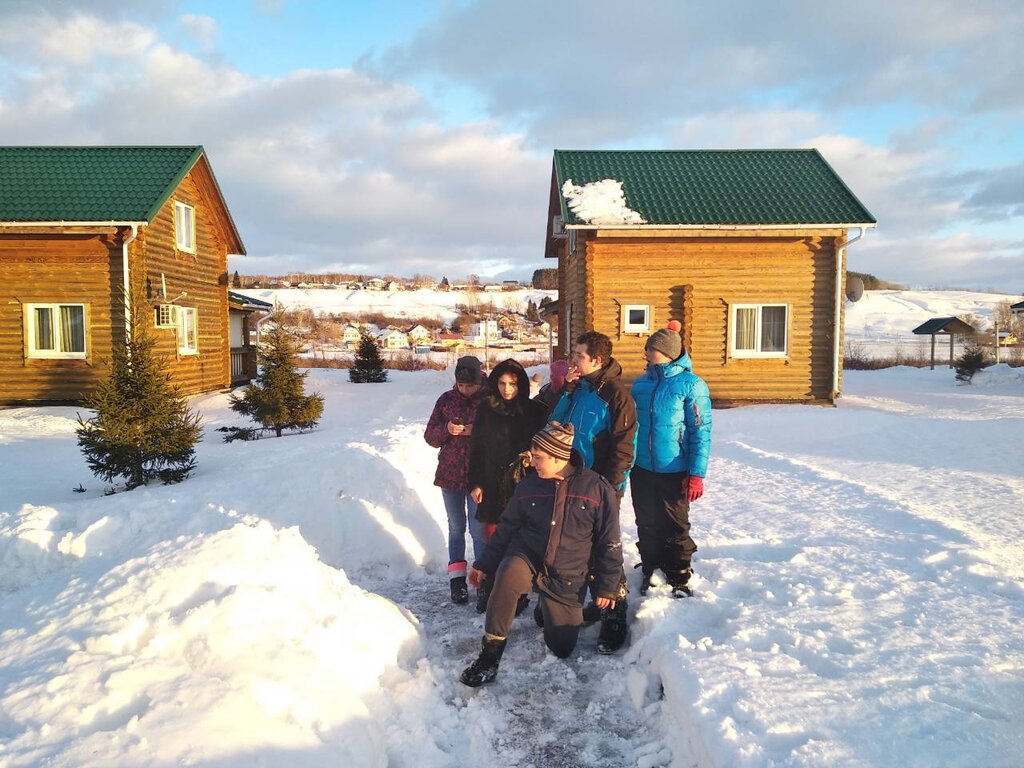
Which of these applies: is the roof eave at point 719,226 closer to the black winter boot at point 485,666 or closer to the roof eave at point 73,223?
the roof eave at point 73,223

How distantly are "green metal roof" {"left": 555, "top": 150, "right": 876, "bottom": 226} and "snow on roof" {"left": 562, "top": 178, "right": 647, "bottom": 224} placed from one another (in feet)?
0.55

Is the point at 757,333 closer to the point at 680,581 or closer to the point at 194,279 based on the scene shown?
the point at 680,581

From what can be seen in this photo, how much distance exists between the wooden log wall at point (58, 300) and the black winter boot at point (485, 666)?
13194 mm

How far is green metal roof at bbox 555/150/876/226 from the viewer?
13914 millimetres

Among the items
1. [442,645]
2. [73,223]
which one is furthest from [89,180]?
[442,645]

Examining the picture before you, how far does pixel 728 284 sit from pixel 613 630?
38.1 ft

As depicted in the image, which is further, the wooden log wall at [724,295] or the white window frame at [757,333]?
the white window frame at [757,333]

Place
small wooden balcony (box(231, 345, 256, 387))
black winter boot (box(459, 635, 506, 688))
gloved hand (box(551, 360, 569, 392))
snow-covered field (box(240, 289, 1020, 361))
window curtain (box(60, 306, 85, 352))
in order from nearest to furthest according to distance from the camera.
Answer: black winter boot (box(459, 635, 506, 688)) < gloved hand (box(551, 360, 569, 392)) < window curtain (box(60, 306, 85, 352)) < small wooden balcony (box(231, 345, 256, 387)) < snow-covered field (box(240, 289, 1020, 361))

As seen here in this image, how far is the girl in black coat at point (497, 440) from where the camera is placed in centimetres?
450

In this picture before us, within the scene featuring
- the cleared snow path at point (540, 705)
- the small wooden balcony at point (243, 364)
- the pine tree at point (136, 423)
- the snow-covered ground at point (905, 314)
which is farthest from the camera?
the snow-covered ground at point (905, 314)

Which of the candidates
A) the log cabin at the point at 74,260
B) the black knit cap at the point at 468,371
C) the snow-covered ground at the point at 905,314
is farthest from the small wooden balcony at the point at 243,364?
the snow-covered ground at the point at 905,314

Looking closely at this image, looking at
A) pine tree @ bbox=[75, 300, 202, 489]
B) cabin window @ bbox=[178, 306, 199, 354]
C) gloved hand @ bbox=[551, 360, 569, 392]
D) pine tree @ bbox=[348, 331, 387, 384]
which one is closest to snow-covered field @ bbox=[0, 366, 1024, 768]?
gloved hand @ bbox=[551, 360, 569, 392]

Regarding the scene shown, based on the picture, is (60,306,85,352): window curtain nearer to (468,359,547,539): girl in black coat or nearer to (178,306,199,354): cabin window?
(178,306,199,354): cabin window

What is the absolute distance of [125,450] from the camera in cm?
739
